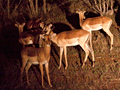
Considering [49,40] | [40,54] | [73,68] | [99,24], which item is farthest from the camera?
[99,24]

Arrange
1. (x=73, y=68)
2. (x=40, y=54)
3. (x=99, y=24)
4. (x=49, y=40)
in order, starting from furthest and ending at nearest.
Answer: (x=99, y=24), (x=73, y=68), (x=40, y=54), (x=49, y=40)

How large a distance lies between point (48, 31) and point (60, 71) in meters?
1.87

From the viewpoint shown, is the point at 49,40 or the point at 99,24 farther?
the point at 99,24

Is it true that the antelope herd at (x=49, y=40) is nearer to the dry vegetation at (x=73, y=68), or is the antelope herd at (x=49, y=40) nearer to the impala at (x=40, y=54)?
the impala at (x=40, y=54)

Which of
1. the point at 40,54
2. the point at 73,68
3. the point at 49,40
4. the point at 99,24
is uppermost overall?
the point at 99,24

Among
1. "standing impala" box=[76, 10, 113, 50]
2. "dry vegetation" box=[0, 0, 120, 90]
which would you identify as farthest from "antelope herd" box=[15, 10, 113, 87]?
"dry vegetation" box=[0, 0, 120, 90]

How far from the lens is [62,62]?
8250 mm

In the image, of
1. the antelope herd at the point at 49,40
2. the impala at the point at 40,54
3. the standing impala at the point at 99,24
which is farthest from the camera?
the standing impala at the point at 99,24

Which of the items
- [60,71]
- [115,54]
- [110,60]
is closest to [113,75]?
[110,60]

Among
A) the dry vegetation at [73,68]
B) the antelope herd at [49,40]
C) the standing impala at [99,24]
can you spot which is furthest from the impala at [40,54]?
the standing impala at [99,24]

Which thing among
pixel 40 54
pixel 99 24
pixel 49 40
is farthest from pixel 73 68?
pixel 99 24

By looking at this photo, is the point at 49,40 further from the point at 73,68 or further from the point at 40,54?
the point at 73,68

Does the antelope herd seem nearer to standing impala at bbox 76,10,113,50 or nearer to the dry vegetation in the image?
standing impala at bbox 76,10,113,50

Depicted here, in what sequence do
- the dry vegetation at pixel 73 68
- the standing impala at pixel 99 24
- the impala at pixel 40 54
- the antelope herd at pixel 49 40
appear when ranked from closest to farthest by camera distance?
the impala at pixel 40 54 < the antelope herd at pixel 49 40 < the dry vegetation at pixel 73 68 < the standing impala at pixel 99 24
